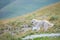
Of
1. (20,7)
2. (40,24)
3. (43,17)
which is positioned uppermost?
(20,7)

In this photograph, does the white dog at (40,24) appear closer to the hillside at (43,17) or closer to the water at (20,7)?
the hillside at (43,17)

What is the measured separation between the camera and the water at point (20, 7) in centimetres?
294

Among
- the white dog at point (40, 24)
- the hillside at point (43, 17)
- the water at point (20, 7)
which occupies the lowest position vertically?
the white dog at point (40, 24)

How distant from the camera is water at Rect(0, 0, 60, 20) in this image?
116 inches

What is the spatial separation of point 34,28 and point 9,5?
60cm

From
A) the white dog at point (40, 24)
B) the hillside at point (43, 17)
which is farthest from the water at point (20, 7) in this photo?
the white dog at point (40, 24)

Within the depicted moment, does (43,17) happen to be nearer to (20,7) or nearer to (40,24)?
(40,24)

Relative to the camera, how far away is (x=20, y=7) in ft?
9.73

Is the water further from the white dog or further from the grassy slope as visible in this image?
the white dog

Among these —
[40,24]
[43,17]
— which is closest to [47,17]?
[43,17]

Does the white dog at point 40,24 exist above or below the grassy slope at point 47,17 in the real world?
below

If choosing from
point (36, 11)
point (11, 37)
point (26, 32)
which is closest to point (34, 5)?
point (36, 11)

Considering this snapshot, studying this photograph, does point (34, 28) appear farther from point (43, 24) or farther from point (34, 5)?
point (34, 5)

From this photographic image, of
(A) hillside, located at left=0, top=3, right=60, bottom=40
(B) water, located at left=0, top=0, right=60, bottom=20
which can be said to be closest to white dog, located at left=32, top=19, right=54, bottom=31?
(A) hillside, located at left=0, top=3, right=60, bottom=40
